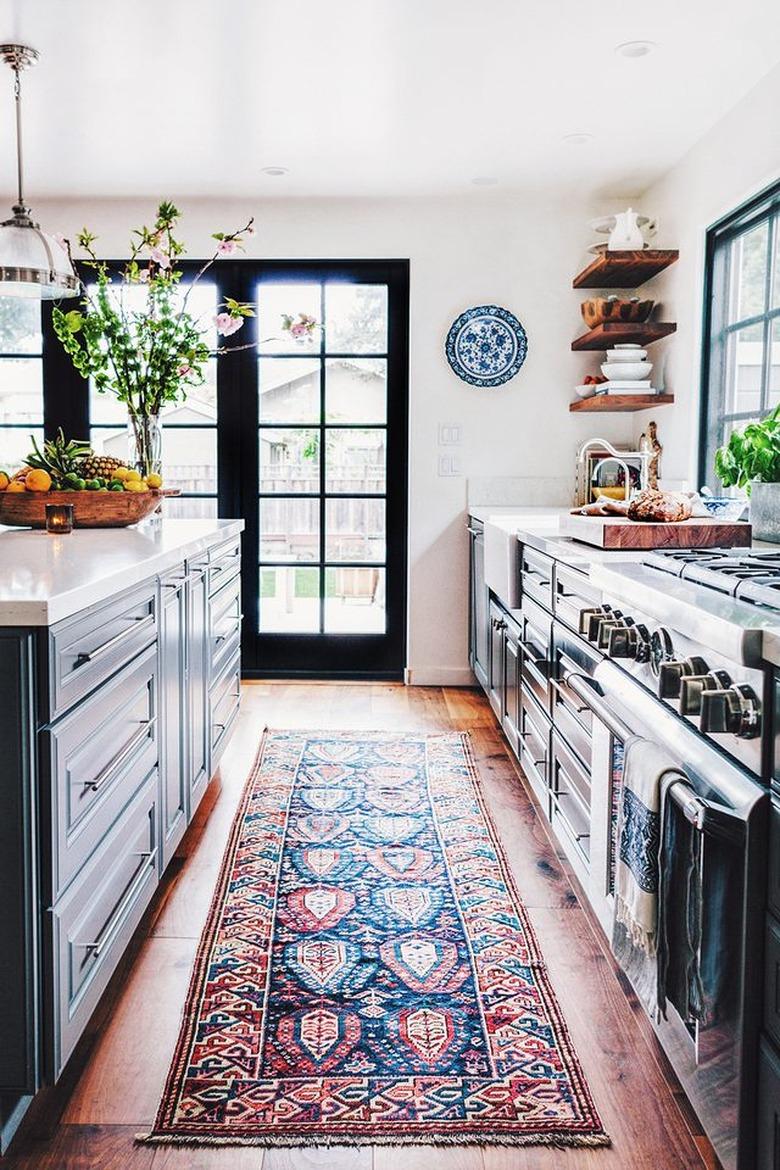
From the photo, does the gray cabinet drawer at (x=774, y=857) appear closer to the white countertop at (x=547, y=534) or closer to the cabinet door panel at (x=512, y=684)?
the white countertop at (x=547, y=534)

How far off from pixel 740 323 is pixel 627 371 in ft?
2.74

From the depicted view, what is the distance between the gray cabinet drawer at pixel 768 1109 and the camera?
1.18 meters

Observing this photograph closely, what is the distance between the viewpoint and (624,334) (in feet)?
14.2

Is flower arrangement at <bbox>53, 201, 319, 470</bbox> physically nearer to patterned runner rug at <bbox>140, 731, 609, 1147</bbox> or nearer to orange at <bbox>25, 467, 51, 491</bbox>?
orange at <bbox>25, 467, 51, 491</bbox>

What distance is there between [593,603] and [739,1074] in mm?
1103

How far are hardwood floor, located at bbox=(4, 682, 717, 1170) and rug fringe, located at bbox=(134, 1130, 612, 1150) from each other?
15mm

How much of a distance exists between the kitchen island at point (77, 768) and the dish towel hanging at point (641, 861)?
877 mm

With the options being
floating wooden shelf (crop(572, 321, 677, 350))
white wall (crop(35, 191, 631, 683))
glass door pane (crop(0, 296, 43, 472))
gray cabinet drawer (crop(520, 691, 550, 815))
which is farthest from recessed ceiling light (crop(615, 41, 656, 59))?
glass door pane (crop(0, 296, 43, 472))

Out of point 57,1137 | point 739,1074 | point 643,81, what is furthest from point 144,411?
point 739,1074

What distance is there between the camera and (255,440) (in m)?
5.04

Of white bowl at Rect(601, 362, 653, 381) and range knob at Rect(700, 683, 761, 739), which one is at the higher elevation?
white bowl at Rect(601, 362, 653, 381)

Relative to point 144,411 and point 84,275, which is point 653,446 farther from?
point 84,275

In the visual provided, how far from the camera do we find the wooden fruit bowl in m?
2.79

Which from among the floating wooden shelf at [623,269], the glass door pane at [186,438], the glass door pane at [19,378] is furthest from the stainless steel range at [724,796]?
the glass door pane at [19,378]
